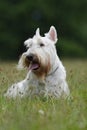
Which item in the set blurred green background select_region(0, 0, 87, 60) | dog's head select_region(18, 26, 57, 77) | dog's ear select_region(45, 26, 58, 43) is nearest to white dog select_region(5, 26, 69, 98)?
dog's head select_region(18, 26, 57, 77)

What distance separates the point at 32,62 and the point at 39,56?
0.46 ft

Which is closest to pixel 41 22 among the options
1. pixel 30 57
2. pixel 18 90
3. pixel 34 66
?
pixel 18 90

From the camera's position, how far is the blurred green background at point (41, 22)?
4103 cm

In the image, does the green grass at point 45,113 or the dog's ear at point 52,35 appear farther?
the dog's ear at point 52,35

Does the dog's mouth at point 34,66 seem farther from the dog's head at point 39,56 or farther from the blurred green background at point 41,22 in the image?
the blurred green background at point 41,22

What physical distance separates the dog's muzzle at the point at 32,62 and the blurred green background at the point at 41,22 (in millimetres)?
29556

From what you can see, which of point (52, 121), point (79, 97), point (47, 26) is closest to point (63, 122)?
point (52, 121)

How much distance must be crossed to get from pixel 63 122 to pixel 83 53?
35069 mm

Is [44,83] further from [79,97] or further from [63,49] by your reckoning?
[63,49]

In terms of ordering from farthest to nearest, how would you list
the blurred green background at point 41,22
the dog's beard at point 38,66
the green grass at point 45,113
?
the blurred green background at point 41,22 → the dog's beard at point 38,66 → the green grass at point 45,113

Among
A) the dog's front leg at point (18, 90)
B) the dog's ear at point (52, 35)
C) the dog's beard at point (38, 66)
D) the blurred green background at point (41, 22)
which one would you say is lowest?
the dog's front leg at point (18, 90)

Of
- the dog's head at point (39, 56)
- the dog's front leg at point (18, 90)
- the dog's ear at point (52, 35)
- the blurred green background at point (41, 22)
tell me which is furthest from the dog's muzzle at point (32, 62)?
the blurred green background at point (41, 22)

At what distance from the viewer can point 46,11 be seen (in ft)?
138

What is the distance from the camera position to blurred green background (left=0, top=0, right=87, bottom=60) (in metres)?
41.0
